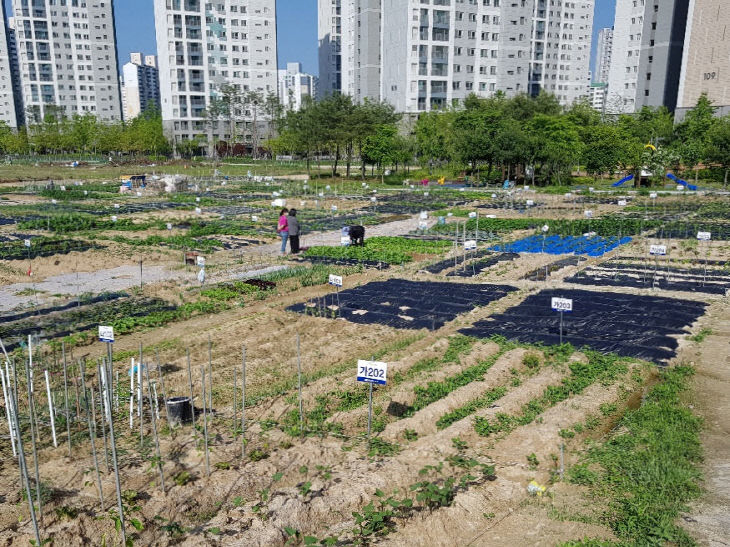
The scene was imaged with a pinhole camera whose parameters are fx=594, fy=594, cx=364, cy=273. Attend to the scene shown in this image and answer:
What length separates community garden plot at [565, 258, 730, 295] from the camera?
15.5 m

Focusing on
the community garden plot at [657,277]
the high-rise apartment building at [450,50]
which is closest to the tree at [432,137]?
the high-rise apartment building at [450,50]

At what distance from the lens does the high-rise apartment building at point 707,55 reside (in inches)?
2330

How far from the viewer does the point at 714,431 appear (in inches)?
311

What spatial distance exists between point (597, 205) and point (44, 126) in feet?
247

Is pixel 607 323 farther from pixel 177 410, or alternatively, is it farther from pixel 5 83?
pixel 5 83

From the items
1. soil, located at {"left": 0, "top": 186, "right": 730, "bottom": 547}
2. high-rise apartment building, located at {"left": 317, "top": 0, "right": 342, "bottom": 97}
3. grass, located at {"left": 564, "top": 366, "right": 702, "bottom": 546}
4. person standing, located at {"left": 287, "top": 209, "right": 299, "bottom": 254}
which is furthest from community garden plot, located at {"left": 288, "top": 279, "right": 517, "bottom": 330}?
high-rise apartment building, located at {"left": 317, "top": 0, "right": 342, "bottom": 97}

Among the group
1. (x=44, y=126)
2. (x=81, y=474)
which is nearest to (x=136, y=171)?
(x=44, y=126)

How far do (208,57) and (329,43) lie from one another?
154 feet

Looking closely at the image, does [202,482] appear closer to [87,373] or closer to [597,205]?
[87,373]

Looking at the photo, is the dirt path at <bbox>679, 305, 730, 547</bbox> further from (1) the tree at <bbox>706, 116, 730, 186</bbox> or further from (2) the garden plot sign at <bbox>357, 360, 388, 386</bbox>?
(1) the tree at <bbox>706, 116, 730, 186</bbox>

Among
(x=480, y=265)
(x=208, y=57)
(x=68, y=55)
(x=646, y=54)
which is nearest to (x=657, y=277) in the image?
(x=480, y=265)

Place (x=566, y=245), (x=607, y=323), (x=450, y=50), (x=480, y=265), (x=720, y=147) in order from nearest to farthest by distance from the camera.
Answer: (x=607, y=323) → (x=480, y=265) → (x=566, y=245) → (x=720, y=147) → (x=450, y=50)

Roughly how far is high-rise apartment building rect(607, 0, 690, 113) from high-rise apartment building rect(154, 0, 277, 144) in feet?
156

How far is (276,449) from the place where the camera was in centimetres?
739
